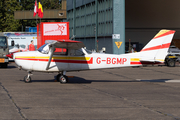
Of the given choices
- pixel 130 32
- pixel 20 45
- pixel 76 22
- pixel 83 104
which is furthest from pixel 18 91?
pixel 130 32

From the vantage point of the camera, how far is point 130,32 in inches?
1934

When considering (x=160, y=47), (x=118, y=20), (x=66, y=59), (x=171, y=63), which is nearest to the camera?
(x=66, y=59)

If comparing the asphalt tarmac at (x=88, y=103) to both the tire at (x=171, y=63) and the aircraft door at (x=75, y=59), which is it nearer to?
the aircraft door at (x=75, y=59)

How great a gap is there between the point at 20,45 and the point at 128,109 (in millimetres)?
25682

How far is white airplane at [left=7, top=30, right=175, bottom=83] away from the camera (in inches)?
542

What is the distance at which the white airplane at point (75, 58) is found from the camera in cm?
1376

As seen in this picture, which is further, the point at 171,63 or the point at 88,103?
the point at 171,63

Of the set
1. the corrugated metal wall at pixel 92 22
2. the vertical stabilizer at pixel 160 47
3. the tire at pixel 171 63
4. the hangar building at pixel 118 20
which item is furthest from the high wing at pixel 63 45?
the corrugated metal wall at pixel 92 22

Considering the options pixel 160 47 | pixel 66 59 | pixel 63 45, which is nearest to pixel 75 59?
pixel 66 59

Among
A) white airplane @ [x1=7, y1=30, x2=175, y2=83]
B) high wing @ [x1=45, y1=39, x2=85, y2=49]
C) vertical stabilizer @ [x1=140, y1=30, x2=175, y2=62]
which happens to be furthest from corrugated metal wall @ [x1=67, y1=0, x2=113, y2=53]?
high wing @ [x1=45, y1=39, x2=85, y2=49]

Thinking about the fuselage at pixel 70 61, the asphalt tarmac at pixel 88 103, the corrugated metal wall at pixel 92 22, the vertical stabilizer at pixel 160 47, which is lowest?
the asphalt tarmac at pixel 88 103

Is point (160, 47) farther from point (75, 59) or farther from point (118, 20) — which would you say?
point (118, 20)

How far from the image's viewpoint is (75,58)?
14.1 metres

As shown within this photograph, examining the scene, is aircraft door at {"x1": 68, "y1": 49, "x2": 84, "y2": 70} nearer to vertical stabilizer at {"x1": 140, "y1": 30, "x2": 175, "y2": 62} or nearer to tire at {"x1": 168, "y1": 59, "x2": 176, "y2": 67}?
vertical stabilizer at {"x1": 140, "y1": 30, "x2": 175, "y2": 62}
